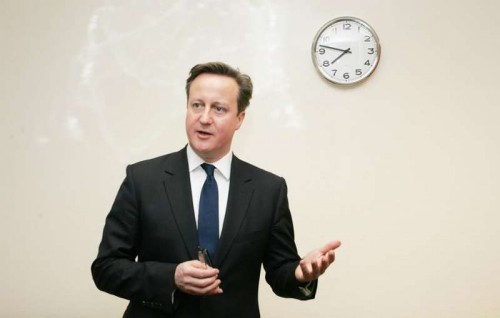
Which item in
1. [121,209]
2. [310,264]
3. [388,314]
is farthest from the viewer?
[388,314]

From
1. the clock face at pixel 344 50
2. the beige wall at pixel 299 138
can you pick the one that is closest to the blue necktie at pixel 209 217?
the beige wall at pixel 299 138

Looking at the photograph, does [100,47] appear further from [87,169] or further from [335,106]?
[335,106]

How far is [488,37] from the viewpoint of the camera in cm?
276

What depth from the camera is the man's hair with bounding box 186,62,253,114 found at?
5.56 feet

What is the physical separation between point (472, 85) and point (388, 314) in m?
1.31

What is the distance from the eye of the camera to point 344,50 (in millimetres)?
2754

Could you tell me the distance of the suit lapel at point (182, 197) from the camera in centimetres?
152

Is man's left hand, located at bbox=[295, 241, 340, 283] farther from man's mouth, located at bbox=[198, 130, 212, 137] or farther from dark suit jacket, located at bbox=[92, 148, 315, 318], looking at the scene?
man's mouth, located at bbox=[198, 130, 212, 137]

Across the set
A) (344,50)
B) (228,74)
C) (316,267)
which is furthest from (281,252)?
(344,50)

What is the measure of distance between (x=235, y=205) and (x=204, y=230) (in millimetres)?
129

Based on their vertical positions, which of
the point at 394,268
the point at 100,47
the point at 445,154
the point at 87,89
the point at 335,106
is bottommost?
the point at 394,268

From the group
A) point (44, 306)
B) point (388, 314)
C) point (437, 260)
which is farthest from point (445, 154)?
point (44, 306)

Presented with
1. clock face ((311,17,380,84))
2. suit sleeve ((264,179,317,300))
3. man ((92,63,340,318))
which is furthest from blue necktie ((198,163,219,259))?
clock face ((311,17,380,84))

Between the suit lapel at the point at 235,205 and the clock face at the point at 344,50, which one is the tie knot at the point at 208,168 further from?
the clock face at the point at 344,50
